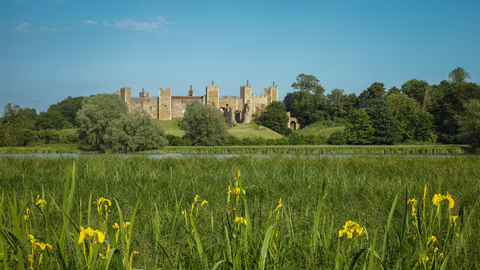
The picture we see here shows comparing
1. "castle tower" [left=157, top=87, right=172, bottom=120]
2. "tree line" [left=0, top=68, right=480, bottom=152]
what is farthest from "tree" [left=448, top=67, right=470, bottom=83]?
"castle tower" [left=157, top=87, right=172, bottom=120]

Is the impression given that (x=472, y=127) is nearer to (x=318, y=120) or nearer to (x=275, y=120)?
(x=318, y=120)

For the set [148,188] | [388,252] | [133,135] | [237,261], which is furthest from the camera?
[133,135]

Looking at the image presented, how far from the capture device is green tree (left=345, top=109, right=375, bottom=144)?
37.2 m

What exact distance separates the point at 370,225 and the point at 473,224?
917 mm

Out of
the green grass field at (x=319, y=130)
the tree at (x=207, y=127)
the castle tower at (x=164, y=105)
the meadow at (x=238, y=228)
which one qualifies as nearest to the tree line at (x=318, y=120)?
the tree at (x=207, y=127)

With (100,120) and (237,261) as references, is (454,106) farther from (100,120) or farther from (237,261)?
(237,261)

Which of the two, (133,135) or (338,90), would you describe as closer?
(133,135)

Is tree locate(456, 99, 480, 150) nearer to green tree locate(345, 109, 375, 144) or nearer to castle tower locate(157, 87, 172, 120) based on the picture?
green tree locate(345, 109, 375, 144)

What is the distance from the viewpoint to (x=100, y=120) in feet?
96.0

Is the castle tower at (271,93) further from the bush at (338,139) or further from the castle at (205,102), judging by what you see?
the bush at (338,139)

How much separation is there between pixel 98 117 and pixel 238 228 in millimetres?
31251

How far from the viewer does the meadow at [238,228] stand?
4.83 ft

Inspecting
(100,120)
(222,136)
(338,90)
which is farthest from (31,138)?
(338,90)

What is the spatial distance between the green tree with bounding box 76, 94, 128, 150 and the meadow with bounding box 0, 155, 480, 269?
2544 cm
